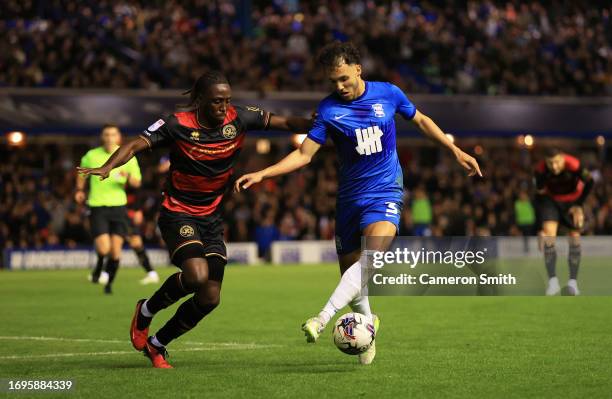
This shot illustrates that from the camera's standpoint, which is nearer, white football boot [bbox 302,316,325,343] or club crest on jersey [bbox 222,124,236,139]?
white football boot [bbox 302,316,325,343]

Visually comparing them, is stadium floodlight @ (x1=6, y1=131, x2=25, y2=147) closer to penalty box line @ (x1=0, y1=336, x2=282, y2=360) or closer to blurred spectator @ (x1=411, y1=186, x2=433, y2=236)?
blurred spectator @ (x1=411, y1=186, x2=433, y2=236)

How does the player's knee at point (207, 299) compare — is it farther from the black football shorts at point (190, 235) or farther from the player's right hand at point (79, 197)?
the player's right hand at point (79, 197)


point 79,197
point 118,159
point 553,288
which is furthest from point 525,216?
point 118,159

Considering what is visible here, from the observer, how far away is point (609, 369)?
866 cm

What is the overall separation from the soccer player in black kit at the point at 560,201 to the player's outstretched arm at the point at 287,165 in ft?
26.5

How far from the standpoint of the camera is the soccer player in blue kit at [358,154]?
A: 9023 mm

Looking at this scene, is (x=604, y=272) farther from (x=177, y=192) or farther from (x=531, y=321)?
(x=177, y=192)

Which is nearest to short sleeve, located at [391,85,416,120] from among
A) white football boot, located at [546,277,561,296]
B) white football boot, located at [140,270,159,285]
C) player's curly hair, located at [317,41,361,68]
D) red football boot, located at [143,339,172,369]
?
player's curly hair, located at [317,41,361,68]

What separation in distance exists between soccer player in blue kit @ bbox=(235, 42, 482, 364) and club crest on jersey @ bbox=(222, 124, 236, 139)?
52 centimetres

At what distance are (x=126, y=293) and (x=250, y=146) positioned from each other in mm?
15994

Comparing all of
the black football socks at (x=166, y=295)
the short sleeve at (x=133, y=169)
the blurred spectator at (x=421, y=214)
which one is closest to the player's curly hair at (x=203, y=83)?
the black football socks at (x=166, y=295)

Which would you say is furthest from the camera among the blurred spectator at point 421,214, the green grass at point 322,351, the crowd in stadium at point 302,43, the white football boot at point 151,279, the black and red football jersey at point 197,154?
the crowd in stadium at point 302,43

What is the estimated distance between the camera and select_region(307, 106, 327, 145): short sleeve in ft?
30.0

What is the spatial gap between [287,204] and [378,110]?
22.7 m
